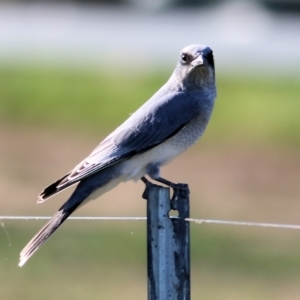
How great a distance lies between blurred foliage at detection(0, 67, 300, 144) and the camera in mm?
17672

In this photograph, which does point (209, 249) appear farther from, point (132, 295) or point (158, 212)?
point (158, 212)

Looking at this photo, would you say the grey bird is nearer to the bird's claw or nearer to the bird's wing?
the bird's wing

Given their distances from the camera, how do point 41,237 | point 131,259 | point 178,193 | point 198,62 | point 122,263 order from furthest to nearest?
point 131,259, point 122,263, point 198,62, point 41,237, point 178,193

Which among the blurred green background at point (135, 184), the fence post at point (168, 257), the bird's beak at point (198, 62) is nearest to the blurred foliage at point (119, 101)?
the blurred green background at point (135, 184)

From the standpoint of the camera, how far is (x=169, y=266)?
15.3ft

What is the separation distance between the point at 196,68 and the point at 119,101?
12195mm

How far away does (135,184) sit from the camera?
48.3 ft

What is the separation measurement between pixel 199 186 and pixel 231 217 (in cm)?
189

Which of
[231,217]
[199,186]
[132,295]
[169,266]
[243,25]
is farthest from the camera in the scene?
[243,25]

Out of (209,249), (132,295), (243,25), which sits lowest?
(132,295)

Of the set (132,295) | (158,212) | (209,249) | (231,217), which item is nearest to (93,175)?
(158,212)

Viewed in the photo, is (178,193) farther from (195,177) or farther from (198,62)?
(195,177)

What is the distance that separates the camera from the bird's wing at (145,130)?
6.16m

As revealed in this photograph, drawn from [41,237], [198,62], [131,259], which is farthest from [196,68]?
[131,259]
